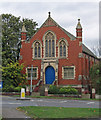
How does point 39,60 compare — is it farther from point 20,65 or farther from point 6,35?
point 6,35

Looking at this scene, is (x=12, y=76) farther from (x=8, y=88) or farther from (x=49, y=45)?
(x=49, y=45)

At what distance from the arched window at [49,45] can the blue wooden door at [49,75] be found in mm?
2507

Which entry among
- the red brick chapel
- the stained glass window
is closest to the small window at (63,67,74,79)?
the red brick chapel

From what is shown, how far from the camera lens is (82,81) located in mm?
39375

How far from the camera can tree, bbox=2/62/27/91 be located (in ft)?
127

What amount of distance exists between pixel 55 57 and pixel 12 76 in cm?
828

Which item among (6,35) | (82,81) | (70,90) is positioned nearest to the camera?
(70,90)

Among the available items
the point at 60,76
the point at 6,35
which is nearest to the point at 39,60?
the point at 60,76

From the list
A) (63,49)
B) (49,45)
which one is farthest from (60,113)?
(49,45)

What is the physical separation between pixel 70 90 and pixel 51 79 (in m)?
6.75

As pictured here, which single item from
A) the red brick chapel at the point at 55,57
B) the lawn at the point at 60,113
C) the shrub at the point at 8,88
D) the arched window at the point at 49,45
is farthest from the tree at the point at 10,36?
the lawn at the point at 60,113

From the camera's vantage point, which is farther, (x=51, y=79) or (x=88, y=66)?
(x=88, y=66)

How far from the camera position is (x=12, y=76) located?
3866 centimetres

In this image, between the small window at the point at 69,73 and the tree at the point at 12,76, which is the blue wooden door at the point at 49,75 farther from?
the tree at the point at 12,76
